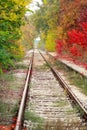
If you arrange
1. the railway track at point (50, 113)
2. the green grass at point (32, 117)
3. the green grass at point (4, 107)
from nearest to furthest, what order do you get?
the railway track at point (50, 113), the green grass at point (32, 117), the green grass at point (4, 107)

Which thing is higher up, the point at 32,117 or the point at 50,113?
the point at 32,117

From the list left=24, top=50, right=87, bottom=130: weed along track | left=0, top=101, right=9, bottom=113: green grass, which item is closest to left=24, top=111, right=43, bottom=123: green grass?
left=24, top=50, right=87, bottom=130: weed along track

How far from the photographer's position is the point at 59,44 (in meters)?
45.0

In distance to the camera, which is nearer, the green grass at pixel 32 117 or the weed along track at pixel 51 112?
the weed along track at pixel 51 112

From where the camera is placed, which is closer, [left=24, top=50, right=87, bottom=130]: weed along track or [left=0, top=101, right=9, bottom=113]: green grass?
[left=24, top=50, right=87, bottom=130]: weed along track

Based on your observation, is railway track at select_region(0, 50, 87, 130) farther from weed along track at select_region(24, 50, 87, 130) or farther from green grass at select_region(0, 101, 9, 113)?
green grass at select_region(0, 101, 9, 113)

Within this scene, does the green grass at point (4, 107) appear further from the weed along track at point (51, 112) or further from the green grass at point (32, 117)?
the green grass at point (32, 117)

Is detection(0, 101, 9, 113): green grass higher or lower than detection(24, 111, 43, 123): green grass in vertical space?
lower

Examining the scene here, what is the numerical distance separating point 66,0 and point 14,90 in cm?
2889

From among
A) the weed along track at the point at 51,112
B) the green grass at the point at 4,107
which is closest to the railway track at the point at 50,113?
the weed along track at the point at 51,112

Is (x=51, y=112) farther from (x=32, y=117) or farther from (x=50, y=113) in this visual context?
(x=32, y=117)

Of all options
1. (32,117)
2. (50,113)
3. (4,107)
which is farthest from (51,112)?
(4,107)

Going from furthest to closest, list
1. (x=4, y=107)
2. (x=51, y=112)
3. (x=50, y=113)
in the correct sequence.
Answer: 1. (x=4, y=107)
2. (x=51, y=112)
3. (x=50, y=113)

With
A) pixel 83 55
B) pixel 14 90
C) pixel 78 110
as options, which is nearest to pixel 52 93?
pixel 14 90
